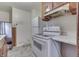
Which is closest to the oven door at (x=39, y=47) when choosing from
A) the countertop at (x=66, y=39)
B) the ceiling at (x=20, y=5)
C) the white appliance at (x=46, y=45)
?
the white appliance at (x=46, y=45)

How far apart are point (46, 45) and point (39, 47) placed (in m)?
0.09

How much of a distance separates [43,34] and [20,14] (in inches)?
11.6

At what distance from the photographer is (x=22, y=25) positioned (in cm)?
126

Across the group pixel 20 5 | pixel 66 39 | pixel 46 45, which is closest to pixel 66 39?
pixel 66 39

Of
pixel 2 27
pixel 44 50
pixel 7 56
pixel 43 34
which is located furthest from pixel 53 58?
pixel 2 27

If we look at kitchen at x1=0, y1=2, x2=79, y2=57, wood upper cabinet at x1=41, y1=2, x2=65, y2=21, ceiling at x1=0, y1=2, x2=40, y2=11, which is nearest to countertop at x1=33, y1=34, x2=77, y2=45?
kitchen at x1=0, y1=2, x2=79, y2=57

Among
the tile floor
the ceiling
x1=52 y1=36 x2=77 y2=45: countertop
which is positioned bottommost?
the tile floor

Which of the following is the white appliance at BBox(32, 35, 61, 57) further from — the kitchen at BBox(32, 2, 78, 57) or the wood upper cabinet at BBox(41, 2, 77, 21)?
the wood upper cabinet at BBox(41, 2, 77, 21)

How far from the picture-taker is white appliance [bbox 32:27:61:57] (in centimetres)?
117

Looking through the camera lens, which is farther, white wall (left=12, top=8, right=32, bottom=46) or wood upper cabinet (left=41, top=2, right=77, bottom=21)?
white wall (left=12, top=8, right=32, bottom=46)

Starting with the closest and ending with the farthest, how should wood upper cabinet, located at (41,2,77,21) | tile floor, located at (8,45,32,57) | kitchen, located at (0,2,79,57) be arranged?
wood upper cabinet, located at (41,2,77,21) → kitchen, located at (0,2,79,57) → tile floor, located at (8,45,32,57)

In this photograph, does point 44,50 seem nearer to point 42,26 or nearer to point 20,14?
point 42,26

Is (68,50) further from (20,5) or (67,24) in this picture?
(20,5)

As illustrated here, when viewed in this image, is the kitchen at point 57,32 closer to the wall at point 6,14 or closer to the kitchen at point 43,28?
the kitchen at point 43,28
